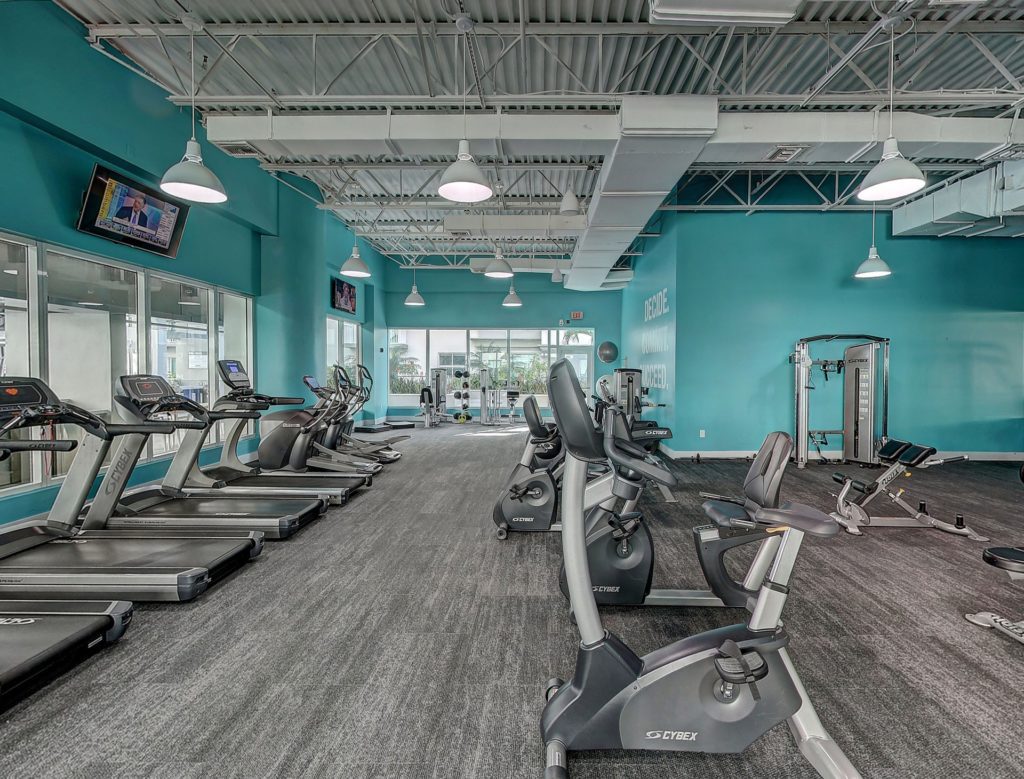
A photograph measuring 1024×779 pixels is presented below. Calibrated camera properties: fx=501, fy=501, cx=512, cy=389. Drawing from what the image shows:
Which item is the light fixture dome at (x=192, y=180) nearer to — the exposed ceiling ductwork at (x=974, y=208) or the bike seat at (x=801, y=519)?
the bike seat at (x=801, y=519)

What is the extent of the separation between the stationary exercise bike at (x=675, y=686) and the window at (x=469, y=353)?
1238 cm

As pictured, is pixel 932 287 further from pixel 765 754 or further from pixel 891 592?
pixel 765 754

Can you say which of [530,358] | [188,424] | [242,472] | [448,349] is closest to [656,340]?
[530,358]

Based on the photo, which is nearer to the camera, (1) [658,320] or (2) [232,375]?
(2) [232,375]

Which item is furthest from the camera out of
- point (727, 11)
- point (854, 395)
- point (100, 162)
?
point (854, 395)

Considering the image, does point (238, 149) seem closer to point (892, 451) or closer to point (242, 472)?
point (242, 472)

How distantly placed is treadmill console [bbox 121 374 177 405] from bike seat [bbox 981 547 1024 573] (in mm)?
5618

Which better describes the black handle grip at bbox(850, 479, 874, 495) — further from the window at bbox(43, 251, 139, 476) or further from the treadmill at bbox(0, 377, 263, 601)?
the window at bbox(43, 251, 139, 476)

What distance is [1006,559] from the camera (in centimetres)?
252

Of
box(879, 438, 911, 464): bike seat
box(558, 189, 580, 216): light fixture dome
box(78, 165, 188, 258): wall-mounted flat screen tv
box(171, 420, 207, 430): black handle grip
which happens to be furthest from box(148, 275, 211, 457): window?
box(879, 438, 911, 464): bike seat

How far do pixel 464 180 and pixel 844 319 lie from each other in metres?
6.91

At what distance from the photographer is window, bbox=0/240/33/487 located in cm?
420

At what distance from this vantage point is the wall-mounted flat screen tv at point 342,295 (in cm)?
1063

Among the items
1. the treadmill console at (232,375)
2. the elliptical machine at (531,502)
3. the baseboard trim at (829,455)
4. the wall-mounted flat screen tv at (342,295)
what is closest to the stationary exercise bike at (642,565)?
the elliptical machine at (531,502)
